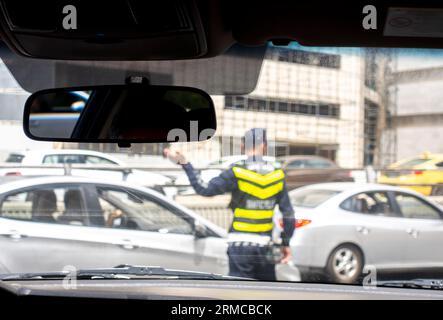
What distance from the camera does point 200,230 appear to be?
514 centimetres

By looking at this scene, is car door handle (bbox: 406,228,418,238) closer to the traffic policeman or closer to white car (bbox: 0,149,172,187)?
the traffic policeman

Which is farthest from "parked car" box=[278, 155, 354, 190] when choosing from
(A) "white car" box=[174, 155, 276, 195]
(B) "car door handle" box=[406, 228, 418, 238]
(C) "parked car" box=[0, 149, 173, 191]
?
(C) "parked car" box=[0, 149, 173, 191]

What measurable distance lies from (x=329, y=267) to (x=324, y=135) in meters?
1.15

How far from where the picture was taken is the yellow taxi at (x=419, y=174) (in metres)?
4.83

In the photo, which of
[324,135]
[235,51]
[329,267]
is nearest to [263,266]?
[329,267]

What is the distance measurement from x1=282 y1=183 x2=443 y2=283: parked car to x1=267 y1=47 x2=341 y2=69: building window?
162 centimetres

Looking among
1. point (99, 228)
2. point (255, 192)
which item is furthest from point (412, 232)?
point (99, 228)

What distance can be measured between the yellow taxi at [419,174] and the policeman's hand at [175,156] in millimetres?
1590

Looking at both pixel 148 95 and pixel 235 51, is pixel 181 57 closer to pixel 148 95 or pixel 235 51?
pixel 148 95

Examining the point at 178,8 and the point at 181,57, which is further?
the point at 181,57

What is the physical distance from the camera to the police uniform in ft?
16.0

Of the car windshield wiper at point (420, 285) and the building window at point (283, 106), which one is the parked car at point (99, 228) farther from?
the car windshield wiper at point (420, 285)

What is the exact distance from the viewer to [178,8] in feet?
7.63
